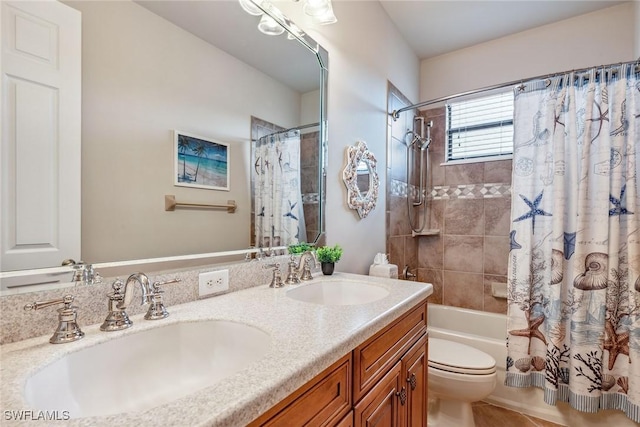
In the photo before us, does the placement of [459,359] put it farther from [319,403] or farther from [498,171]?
[498,171]

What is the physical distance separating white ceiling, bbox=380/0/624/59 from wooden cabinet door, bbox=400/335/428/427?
2.26 meters

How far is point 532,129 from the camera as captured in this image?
1.96m

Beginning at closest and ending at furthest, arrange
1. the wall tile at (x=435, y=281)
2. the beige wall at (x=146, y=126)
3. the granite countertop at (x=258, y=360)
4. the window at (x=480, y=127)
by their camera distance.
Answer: the granite countertop at (x=258, y=360), the beige wall at (x=146, y=126), the window at (x=480, y=127), the wall tile at (x=435, y=281)

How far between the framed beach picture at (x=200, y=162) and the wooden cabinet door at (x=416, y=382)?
965 mm

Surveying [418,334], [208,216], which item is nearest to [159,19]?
[208,216]

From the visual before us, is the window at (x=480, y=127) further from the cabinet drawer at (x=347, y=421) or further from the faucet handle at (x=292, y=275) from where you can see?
the cabinet drawer at (x=347, y=421)

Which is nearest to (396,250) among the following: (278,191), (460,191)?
(460,191)

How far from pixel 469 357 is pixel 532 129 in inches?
58.4

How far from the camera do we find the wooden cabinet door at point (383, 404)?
850 millimetres

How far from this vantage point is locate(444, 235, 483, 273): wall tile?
2.61 metres

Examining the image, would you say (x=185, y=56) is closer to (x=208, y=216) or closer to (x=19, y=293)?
(x=208, y=216)

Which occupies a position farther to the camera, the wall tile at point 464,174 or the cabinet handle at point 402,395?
the wall tile at point 464,174

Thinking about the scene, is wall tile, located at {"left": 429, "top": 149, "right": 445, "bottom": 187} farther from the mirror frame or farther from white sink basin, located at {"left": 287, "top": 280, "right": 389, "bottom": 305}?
white sink basin, located at {"left": 287, "top": 280, "right": 389, "bottom": 305}

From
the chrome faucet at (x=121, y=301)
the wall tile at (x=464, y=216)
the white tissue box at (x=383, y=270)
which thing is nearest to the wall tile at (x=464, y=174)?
the wall tile at (x=464, y=216)
